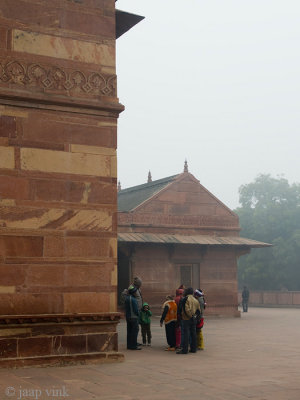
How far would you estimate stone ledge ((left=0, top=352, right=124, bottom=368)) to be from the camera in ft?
30.3

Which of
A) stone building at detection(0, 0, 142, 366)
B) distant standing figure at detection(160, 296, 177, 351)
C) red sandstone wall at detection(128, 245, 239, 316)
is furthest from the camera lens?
red sandstone wall at detection(128, 245, 239, 316)

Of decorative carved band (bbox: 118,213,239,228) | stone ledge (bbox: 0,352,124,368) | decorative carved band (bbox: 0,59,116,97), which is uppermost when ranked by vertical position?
decorative carved band (bbox: 0,59,116,97)

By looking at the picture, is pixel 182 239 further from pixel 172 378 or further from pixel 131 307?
pixel 172 378

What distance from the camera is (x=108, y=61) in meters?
10.8

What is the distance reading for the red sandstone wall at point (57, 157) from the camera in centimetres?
973

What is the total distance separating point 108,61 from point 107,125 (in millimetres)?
1214

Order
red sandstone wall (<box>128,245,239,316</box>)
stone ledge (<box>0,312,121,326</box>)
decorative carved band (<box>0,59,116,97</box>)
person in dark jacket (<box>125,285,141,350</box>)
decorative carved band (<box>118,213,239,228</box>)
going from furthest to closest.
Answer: decorative carved band (<box>118,213,239,228</box>), red sandstone wall (<box>128,245,239,316</box>), person in dark jacket (<box>125,285,141,350</box>), decorative carved band (<box>0,59,116,97</box>), stone ledge (<box>0,312,121,326</box>)

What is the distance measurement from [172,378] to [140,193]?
20008 mm

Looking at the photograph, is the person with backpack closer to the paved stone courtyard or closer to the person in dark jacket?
the paved stone courtyard

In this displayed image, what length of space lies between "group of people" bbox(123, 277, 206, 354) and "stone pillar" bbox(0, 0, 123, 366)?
7.23 ft

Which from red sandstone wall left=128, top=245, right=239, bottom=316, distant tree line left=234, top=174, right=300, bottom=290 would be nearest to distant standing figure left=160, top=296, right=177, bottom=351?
red sandstone wall left=128, top=245, right=239, bottom=316

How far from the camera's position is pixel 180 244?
24969 millimetres

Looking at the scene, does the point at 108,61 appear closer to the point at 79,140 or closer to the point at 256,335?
the point at 79,140

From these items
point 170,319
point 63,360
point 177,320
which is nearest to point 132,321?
point 170,319
